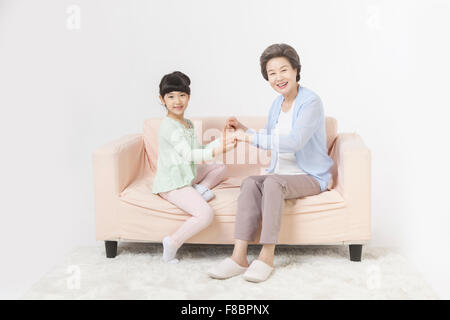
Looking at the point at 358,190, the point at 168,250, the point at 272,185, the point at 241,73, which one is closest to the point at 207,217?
the point at 168,250

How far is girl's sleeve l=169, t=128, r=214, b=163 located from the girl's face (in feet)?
0.36

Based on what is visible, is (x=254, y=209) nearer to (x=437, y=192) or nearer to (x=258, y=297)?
(x=258, y=297)

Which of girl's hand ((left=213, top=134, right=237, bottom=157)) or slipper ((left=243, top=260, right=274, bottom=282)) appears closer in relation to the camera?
slipper ((left=243, top=260, right=274, bottom=282))

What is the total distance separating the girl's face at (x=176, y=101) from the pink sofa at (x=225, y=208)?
0.33m

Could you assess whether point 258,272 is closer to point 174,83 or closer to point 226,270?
point 226,270

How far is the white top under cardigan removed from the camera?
2715 millimetres

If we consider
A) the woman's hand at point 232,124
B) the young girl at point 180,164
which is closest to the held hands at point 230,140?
the young girl at point 180,164

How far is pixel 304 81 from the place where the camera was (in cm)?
388

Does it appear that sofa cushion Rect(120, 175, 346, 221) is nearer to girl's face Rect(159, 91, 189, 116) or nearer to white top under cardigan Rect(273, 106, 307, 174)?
white top under cardigan Rect(273, 106, 307, 174)

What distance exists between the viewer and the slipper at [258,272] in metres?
2.37

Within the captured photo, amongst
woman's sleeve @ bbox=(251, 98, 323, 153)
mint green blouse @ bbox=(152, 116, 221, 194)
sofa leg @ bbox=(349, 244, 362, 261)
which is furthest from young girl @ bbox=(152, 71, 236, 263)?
sofa leg @ bbox=(349, 244, 362, 261)

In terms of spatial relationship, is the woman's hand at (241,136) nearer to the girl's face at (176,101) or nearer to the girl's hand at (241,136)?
the girl's hand at (241,136)

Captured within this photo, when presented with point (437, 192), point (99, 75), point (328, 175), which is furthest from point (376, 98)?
point (99, 75)

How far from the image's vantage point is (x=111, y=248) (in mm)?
2723
